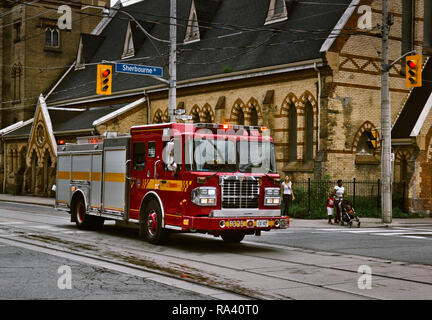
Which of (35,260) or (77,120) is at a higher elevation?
(77,120)

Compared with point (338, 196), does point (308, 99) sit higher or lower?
higher

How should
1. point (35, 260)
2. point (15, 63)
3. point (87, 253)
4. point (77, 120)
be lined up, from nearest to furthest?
point (35, 260) → point (87, 253) → point (77, 120) → point (15, 63)

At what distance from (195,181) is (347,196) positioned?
13.1 m

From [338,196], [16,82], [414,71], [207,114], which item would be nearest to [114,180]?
[338,196]

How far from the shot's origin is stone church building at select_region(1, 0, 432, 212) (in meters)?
27.1

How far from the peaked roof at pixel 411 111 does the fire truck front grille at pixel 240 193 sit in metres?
16.1

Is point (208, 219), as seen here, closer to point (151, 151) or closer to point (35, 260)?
point (151, 151)

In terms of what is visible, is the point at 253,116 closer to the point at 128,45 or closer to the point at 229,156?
the point at 128,45

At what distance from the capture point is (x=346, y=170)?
89.9ft

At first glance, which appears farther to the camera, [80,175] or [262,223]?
[80,175]

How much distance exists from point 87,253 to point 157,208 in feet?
7.41

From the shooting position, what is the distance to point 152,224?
1480 centimetres
